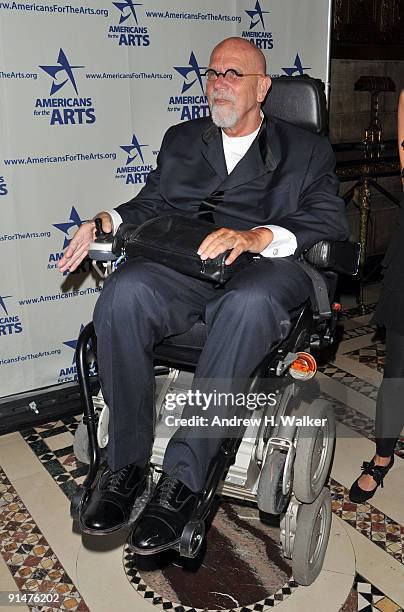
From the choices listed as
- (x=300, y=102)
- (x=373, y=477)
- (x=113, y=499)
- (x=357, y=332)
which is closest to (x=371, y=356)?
(x=357, y=332)

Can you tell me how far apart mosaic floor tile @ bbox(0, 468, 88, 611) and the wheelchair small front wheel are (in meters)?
0.53

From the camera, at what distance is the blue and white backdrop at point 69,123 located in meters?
2.77

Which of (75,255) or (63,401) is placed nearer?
(75,255)

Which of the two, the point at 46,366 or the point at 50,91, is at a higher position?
the point at 50,91

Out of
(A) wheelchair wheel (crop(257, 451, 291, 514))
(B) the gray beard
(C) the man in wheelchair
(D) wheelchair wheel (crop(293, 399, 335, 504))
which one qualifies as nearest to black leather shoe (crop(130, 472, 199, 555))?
(C) the man in wheelchair

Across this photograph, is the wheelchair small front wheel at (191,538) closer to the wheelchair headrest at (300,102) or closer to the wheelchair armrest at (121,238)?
the wheelchair armrest at (121,238)

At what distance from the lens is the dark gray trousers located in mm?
1679

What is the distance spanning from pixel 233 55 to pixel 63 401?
1680 millimetres

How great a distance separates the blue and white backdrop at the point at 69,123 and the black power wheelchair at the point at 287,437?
0.98m

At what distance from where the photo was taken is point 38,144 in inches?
112

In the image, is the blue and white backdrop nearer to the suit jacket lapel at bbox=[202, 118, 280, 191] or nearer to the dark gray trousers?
the suit jacket lapel at bbox=[202, 118, 280, 191]

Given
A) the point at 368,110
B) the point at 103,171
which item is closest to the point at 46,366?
the point at 103,171

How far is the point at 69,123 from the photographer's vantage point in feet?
9.52

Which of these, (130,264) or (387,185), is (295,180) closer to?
(130,264)
